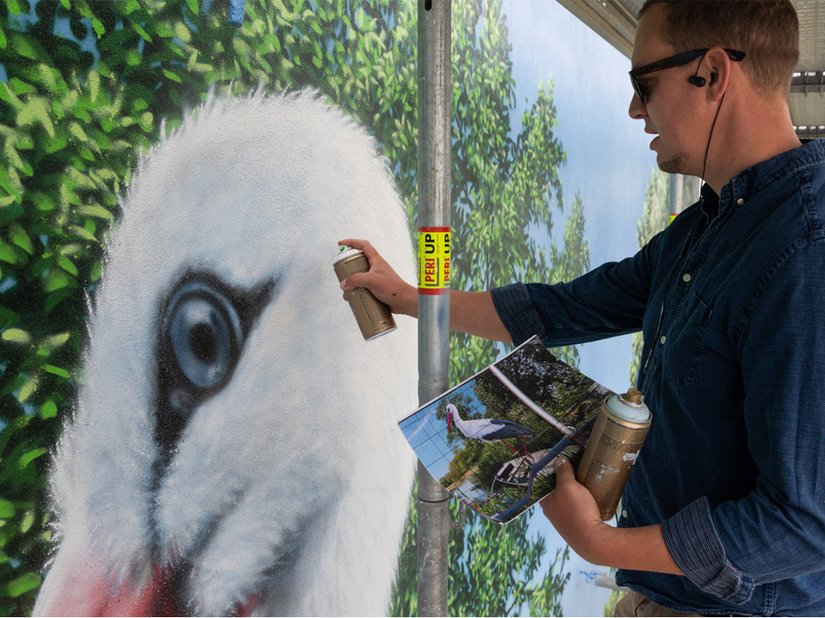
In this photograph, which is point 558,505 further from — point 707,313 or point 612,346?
point 612,346

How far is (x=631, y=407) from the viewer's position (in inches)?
45.8

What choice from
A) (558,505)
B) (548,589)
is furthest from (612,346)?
(558,505)

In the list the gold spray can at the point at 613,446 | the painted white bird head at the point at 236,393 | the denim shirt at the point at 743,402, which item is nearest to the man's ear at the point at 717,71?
the denim shirt at the point at 743,402

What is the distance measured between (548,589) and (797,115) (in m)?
4.93

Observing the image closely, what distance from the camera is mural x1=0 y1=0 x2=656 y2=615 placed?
119 centimetres

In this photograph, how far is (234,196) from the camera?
61.4 inches

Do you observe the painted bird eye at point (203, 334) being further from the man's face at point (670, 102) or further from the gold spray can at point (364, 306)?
the man's face at point (670, 102)

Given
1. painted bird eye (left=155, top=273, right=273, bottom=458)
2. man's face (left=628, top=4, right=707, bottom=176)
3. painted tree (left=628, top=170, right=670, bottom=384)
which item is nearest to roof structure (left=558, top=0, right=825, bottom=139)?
painted tree (left=628, top=170, right=670, bottom=384)

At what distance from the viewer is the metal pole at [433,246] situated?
4.98 feet

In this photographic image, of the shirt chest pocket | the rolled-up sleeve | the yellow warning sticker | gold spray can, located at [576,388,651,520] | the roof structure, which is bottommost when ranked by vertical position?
the rolled-up sleeve

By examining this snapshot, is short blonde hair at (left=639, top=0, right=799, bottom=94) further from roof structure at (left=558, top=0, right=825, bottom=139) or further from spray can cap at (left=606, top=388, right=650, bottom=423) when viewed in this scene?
roof structure at (left=558, top=0, right=825, bottom=139)

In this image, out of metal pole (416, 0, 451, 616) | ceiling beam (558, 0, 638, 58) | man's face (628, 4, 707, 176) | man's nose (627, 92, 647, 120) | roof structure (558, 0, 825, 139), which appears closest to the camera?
man's face (628, 4, 707, 176)

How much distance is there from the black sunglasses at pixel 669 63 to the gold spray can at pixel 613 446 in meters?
0.56

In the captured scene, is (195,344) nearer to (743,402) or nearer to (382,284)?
(382,284)
